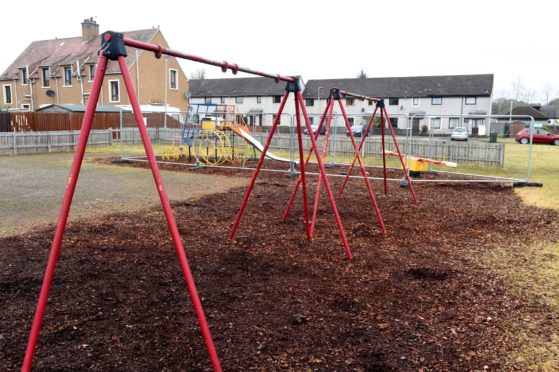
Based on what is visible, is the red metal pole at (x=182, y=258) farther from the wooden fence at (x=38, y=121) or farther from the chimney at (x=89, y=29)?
the chimney at (x=89, y=29)

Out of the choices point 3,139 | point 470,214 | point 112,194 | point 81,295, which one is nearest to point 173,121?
point 3,139

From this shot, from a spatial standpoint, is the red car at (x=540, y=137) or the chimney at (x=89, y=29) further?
the chimney at (x=89, y=29)

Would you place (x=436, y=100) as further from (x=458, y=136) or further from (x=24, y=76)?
(x=24, y=76)

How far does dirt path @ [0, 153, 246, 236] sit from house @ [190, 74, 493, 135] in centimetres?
3210

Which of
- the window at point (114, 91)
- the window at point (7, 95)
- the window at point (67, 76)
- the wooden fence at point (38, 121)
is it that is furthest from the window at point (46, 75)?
the wooden fence at point (38, 121)

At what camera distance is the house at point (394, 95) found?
Answer: 1913 inches

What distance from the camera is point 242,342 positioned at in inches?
123

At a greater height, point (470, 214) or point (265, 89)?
point (265, 89)

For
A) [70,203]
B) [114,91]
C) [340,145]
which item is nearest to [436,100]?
[114,91]

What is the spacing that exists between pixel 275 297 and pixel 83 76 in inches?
1595

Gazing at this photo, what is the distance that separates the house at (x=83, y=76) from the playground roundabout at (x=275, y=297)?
33039 mm

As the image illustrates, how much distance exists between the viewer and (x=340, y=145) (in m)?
19.3

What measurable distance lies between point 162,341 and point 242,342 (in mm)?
572

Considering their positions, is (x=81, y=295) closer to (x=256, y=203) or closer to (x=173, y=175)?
(x=256, y=203)
